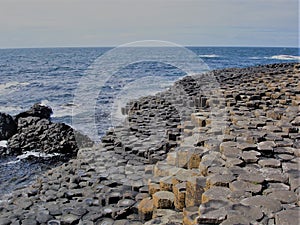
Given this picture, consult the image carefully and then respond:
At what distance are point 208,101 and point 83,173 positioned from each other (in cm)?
390

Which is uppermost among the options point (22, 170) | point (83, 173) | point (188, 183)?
point (188, 183)

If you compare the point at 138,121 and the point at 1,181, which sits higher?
the point at 138,121

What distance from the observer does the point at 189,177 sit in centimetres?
426

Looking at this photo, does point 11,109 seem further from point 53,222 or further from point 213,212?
point 213,212

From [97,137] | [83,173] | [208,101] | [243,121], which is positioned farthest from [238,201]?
[97,137]

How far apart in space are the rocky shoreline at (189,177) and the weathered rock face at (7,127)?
7227 mm

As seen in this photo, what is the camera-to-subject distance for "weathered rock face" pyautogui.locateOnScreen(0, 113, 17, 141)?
13939 millimetres

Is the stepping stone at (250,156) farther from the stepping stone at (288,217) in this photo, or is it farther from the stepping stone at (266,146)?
the stepping stone at (288,217)

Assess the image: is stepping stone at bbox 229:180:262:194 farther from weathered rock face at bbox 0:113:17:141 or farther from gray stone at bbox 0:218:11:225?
weathered rock face at bbox 0:113:17:141

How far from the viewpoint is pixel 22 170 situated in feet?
32.1

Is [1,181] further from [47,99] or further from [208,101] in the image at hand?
[47,99]

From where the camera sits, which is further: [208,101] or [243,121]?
[208,101]

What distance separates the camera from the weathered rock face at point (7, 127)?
1394 cm

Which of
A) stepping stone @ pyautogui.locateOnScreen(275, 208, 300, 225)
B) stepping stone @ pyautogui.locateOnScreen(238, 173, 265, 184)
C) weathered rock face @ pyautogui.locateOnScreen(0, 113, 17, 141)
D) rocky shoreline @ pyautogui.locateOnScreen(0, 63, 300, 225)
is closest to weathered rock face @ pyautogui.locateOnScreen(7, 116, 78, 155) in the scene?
weathered rock face @ pyautogui.locateOnScreen(0, 113, 17, 141)
